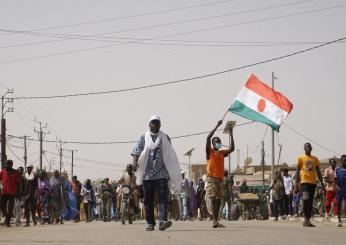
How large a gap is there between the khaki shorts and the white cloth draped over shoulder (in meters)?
2.14

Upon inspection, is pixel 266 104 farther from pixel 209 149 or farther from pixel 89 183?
pixel 89 183

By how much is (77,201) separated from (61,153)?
90500 millimetres

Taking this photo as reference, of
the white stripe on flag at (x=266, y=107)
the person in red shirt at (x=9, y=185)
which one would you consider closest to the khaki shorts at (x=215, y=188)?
the white stripe on flag at (x=266, y=107)

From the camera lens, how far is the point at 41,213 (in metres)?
26.9

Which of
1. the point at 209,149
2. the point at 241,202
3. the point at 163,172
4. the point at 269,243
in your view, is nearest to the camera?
the point at 269,243

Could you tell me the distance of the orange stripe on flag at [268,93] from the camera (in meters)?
20.5

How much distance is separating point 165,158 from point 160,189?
53 cm

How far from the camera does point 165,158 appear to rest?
44.4 ft

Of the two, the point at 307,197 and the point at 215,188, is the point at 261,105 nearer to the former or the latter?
the point at 307,197

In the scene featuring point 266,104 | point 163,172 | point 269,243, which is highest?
point 266,104

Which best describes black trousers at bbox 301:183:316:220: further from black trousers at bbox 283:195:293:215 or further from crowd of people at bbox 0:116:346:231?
black trousers at bbox 283:195:293:215

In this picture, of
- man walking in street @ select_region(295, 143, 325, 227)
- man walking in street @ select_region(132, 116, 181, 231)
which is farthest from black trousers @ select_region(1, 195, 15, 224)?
man walking in street @ select_region(132, 116, 181, 231)

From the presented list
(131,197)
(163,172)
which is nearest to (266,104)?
(131,197)

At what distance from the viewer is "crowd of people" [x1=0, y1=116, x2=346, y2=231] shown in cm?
1351
